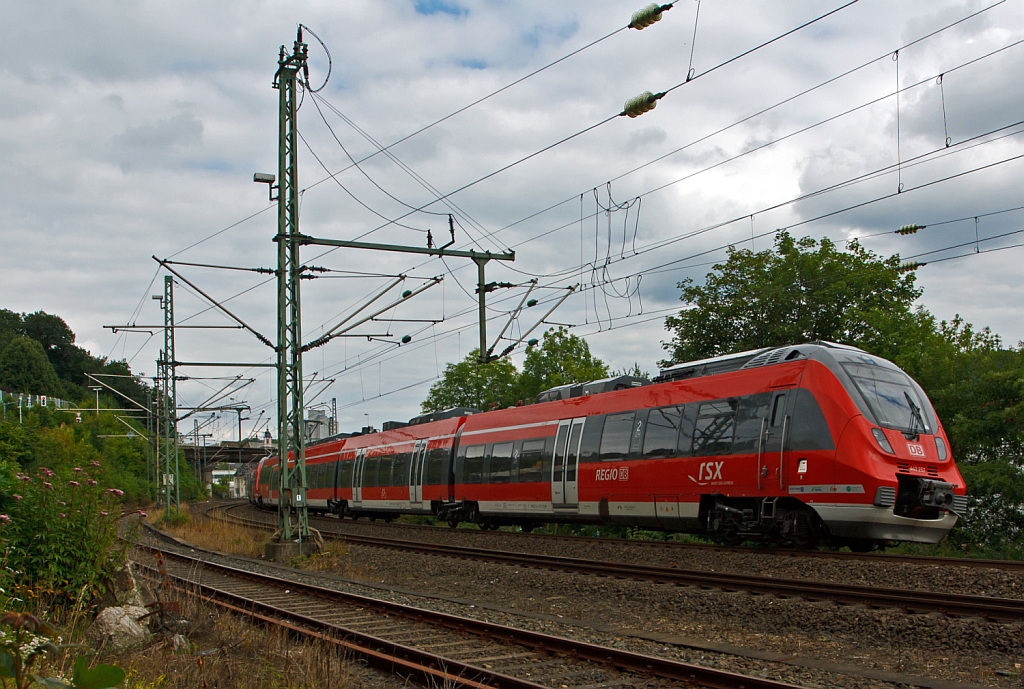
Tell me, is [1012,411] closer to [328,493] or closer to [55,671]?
[55,671]

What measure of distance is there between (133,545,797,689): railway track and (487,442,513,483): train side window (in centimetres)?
979

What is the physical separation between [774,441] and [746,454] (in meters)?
0.66

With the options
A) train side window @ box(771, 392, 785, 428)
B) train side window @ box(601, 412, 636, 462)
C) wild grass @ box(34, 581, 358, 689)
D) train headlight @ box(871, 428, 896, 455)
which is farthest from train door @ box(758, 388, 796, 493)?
wild grass @ box(34, 581, 358, 689)

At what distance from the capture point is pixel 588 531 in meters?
23.7

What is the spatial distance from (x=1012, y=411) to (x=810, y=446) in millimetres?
5962

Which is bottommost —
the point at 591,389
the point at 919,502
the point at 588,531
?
the point at 588,531

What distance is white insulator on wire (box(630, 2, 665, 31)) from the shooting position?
37.6 feet

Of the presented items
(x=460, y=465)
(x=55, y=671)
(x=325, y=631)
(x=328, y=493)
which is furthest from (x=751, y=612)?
(x=328, y=493)

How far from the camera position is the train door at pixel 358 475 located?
32531 millimetres

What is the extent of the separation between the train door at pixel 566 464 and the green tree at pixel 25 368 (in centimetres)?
8761

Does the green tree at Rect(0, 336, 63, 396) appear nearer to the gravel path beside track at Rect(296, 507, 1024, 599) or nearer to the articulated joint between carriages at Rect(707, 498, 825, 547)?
the gravel path beside track at Rect(296, 507, 1024, 599)

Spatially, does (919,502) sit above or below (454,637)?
above

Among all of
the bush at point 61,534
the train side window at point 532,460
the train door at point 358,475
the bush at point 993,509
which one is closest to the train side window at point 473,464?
the train side window at point 532,460

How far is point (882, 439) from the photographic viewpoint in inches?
513
